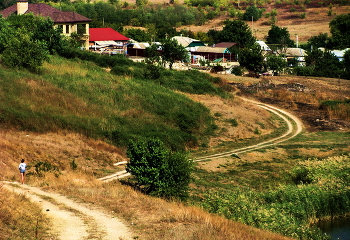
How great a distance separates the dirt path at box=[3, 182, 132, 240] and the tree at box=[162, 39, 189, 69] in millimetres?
58187

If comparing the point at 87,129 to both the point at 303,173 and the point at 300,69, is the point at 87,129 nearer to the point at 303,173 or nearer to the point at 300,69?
the point at 303,173

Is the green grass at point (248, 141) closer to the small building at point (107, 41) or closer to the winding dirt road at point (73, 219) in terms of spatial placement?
the winding dirt road at point (73, 219)

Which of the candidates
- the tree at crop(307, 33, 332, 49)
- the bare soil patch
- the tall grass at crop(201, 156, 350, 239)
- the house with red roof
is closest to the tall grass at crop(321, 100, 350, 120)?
the bare soil patch

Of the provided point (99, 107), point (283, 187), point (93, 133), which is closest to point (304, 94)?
point (99, 107)

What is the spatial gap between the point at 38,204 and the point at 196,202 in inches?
470

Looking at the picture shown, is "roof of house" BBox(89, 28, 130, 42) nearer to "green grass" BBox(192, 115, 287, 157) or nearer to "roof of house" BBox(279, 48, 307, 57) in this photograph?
"roof of house" BBox(279, 48, 307, 57)

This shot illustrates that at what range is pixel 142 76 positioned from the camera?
238ft

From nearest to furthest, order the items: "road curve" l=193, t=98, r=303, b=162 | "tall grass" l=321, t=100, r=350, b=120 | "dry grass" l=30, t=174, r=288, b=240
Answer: "dry grass" l=30, t=174, r=288, b=240
"road curve" l=193, t=98, r=303, b=162
"tall grass" l=321, t=100, r=350, b=120

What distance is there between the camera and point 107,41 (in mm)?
108438

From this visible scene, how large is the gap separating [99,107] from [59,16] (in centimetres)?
4732

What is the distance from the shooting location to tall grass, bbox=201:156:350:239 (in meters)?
31.1

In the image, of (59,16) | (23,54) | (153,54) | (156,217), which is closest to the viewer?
(156,217)

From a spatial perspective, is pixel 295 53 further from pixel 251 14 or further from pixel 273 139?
pixel 273 139

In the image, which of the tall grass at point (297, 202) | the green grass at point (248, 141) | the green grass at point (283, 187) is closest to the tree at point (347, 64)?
the green grass at point (248, 141)
